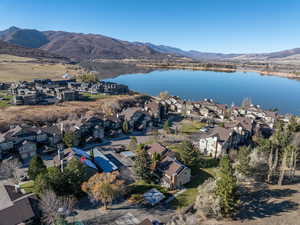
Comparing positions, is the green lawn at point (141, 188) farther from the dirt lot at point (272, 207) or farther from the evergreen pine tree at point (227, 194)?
the dirt lot at point (272, 207)

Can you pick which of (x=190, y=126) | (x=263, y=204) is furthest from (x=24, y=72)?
(x=263, y=204)

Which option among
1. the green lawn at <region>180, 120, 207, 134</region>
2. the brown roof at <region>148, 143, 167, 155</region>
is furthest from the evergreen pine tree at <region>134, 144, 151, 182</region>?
the green lawn at <region>180, 120, 207, 134</region>

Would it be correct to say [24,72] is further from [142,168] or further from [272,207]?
[272,207]

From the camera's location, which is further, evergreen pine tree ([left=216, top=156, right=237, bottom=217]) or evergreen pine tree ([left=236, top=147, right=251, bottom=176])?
evergreen pine tree ([left=236, top=147, right=251, bottom=176])

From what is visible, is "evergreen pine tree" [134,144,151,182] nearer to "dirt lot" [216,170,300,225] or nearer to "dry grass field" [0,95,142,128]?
"dirt lot" [216,170,300,225]

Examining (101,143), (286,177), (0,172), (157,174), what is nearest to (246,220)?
(157,174)

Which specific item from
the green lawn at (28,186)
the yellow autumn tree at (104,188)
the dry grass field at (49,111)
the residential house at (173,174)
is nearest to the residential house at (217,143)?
the residential house at (173,174)
